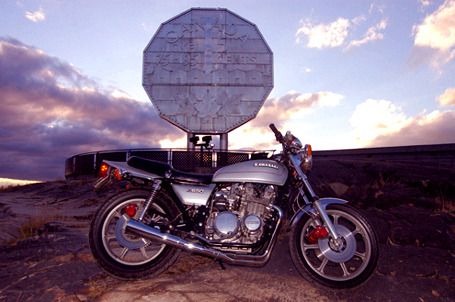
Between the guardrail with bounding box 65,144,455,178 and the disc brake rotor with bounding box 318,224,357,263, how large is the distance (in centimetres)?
866

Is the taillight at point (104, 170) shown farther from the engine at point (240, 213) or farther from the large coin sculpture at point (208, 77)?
the large coin sculpture at point (208, 77)

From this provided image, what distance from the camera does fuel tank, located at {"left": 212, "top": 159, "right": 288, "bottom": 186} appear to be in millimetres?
3943

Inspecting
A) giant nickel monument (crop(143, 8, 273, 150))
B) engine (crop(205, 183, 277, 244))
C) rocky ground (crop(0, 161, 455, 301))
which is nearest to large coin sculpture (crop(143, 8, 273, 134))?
giant nickel monument (crop(143, 8, 273, 150))

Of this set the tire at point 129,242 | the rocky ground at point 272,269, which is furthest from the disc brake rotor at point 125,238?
the rocky ground at point 272,269

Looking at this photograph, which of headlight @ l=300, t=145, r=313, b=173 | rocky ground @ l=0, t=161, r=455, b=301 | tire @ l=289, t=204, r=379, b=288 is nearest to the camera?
rocky ground @ l=0, t=161, r=455, b=301

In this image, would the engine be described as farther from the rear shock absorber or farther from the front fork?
the rear shock absorber

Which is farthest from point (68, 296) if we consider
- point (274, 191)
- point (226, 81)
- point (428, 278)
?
point (226, 81)

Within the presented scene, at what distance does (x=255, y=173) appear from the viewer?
3.95 meters

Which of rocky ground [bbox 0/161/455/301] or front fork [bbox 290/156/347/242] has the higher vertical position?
front fork [bbox 290/156/347/242]

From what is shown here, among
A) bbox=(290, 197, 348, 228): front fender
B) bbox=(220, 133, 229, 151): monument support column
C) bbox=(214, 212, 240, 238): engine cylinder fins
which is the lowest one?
bbox=(214, 212, 240, 238): engine cylinder fins

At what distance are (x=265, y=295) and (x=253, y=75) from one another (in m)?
20.7

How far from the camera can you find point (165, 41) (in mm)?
23984

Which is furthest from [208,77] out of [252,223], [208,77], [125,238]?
[252,223]

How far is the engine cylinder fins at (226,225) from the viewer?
3920 mm
